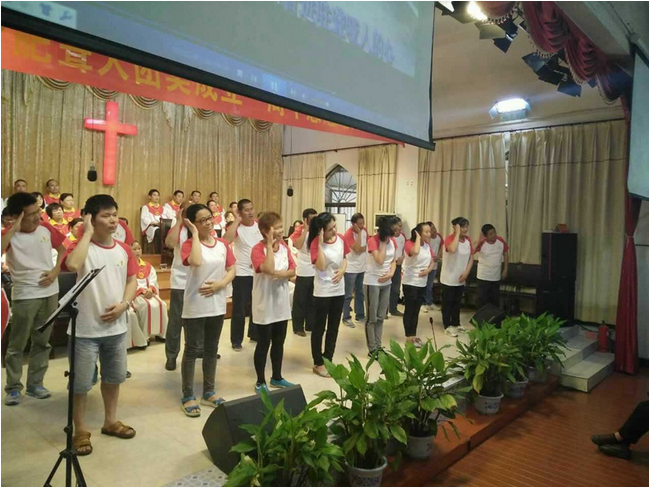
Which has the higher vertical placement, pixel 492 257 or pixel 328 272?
pixel 492 257

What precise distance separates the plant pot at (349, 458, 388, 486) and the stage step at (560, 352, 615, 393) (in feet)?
10.3

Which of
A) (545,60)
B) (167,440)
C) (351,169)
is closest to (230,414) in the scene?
(167,440)

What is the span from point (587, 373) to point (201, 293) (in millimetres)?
4017

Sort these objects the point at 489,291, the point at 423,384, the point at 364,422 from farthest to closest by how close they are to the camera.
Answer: the point at 489,291, the point at 423,384, the point at 364,422

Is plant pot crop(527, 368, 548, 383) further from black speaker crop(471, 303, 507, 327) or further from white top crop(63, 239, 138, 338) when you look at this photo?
white top crop(63, 239, 138, 338)

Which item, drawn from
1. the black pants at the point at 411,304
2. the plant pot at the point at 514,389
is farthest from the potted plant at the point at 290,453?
the black pants at the point at 411,304

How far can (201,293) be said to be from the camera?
116 inches

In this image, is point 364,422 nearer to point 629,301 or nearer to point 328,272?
point 328,272

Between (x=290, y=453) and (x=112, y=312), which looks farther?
(x=112, y=312)

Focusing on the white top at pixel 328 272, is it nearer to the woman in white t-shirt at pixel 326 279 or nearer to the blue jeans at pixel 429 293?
the woman in white t-shirt at pixel 326 279

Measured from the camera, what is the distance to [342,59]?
7.01 feet

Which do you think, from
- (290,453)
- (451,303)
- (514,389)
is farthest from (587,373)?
(290,453)

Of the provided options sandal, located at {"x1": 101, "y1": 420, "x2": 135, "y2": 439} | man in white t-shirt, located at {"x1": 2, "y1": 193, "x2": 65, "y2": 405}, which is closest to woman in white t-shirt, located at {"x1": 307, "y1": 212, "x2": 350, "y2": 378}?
sandal, located at {"x1": 101, "y1": 420, "x2": 135, "y2": 439}

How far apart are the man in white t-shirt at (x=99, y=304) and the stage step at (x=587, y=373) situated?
4.20 metres
